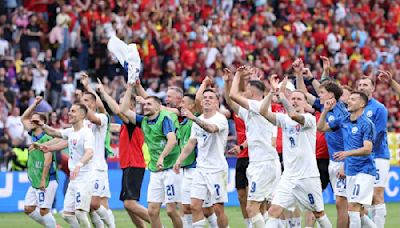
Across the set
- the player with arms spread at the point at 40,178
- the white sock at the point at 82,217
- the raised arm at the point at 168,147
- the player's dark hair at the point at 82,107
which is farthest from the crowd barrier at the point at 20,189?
the raised arm at the point at 168,147

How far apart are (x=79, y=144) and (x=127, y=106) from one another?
1.00 metres

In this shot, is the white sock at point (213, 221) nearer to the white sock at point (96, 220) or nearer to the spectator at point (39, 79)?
the white sock at point (96, 220)

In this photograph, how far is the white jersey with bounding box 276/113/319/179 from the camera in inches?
603

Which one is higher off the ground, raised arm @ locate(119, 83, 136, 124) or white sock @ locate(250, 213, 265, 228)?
raised arm @ locate(119, 83, 136, 124)

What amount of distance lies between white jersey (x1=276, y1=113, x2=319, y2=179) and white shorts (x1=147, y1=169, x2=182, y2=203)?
8.33ft

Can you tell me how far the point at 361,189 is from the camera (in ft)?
51.4

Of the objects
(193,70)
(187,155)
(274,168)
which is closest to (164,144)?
(187,155)

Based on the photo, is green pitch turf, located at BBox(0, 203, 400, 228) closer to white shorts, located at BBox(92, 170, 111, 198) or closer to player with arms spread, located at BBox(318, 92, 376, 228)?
white shorts, located at BBox(92, 170, 111, 198)

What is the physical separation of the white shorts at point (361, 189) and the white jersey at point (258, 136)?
1.48 m

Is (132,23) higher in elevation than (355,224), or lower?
higher

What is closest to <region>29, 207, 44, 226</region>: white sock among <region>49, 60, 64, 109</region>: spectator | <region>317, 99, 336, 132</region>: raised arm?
<region>317, 99, 336, 132</region>: raised arm

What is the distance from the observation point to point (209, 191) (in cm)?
1670

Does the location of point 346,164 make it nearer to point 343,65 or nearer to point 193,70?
point 193,70

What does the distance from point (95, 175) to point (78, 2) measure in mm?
13086
